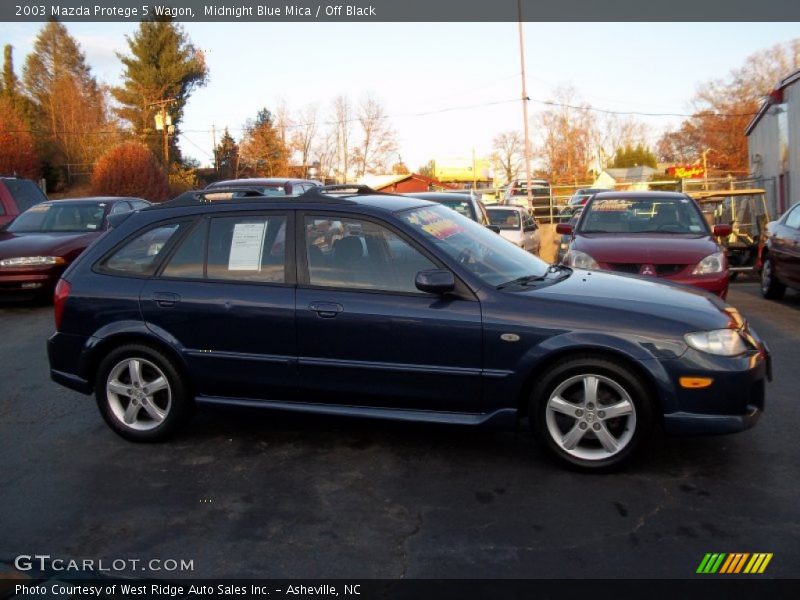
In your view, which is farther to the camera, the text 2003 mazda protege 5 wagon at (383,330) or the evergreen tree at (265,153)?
the evergreen tree at (265,153)

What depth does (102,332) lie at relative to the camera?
210 inches

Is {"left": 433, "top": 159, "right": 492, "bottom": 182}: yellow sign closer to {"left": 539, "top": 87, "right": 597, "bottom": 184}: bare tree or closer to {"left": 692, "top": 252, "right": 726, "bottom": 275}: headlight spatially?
{"left": 539, "top": 87, "right": 597, "bottom": 184}: bare tree

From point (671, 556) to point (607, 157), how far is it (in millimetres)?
82560

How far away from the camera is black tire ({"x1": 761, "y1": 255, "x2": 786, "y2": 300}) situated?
11281 mm

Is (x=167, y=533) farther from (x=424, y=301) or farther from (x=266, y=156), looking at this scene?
(x=266, y=156)

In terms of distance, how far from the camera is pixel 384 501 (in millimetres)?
4320

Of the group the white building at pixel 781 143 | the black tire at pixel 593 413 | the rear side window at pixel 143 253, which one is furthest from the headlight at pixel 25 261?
the white building at pixel 781 143

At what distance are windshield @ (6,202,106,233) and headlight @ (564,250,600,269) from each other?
7.79 metres

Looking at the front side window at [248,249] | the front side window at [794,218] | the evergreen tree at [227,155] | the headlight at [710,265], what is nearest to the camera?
the front side window at [248,249]

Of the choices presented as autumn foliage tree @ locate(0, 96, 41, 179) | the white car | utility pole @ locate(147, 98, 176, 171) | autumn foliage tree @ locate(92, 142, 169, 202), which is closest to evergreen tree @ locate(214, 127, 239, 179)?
utility pole @ locate(147, 98, 176, 171)

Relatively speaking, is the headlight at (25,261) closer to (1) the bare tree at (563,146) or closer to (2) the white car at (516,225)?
(2) the white car at (516,225)

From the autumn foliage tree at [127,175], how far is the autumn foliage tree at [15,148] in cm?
468

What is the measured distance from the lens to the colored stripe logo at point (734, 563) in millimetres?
3457
